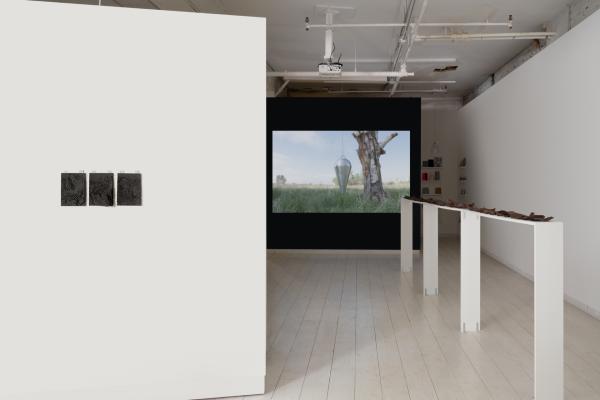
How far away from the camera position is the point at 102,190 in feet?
11.5

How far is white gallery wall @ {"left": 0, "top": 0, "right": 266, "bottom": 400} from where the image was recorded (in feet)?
11.1

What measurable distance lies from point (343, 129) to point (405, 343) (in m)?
6.30

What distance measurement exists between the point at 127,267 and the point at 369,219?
7455 millimetres

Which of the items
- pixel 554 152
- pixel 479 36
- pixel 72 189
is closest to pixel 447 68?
pixel 479 36

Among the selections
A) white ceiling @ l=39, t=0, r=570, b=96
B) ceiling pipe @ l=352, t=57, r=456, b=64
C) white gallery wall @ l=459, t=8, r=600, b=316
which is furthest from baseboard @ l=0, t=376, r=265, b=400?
ceiling pipe @ l=352, t=57, r=456, b=64

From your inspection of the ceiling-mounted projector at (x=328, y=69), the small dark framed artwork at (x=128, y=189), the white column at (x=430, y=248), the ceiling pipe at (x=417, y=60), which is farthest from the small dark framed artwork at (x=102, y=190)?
the ceiling pipe at (x=417, y=60)

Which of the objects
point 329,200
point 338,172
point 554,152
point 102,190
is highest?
point 554,152

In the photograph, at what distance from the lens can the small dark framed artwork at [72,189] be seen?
3.43 meters

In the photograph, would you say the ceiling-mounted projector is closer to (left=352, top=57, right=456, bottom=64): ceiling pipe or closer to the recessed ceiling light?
(left=352, top=57, right=456, bottom=64): ceiling pipe

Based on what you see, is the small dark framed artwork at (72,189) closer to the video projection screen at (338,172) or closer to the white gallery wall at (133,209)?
the white gallery wall at (133,209)

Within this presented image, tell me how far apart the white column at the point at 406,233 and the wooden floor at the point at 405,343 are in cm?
69

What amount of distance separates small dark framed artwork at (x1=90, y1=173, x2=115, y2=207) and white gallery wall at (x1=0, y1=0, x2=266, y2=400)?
0.05m

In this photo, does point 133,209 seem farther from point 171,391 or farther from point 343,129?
point 343,129

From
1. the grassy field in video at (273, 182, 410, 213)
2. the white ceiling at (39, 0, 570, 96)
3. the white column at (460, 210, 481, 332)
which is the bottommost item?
the white column at (460, 210, 481, 332)
